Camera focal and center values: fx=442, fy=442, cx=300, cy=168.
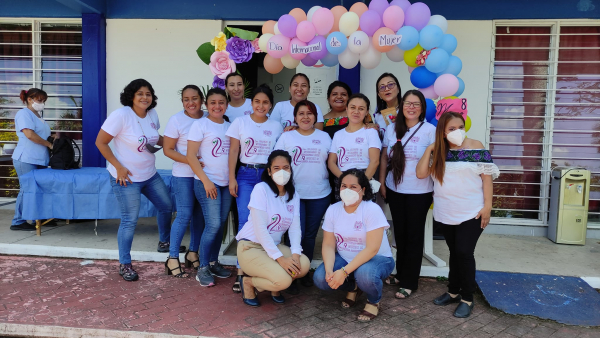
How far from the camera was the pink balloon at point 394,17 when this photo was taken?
4016mm

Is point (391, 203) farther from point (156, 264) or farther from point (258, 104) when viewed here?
point (156, 264)

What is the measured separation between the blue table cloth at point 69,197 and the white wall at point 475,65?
3.90 metres

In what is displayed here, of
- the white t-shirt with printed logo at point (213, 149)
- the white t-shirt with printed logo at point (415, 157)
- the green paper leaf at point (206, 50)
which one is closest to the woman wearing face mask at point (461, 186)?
the white t-shirt with printed logo at point (415, 157)

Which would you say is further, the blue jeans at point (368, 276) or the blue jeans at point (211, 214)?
the blue jeans at point (211, 214)

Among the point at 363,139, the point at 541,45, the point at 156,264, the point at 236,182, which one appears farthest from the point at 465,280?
the point at 541,45

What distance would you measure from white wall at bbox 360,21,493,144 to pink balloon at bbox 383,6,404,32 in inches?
76.1

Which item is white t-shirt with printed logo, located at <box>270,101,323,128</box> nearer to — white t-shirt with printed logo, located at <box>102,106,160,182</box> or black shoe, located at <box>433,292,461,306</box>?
white t-shirt with printed logo, located at <box>102,106,160,182</box>

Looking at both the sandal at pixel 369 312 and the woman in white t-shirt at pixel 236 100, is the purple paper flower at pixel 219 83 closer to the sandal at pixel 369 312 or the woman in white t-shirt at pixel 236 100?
the woman in white t-shirt at pixel 236 100

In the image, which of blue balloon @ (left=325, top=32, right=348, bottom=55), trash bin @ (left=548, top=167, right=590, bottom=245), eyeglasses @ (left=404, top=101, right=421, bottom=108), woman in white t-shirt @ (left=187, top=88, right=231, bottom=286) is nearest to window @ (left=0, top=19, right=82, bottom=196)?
woman in white t-shirt @ (left=187, top=88, right=231, bottom=286)

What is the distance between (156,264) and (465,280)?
2.98 meters

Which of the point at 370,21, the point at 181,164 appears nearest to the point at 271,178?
the point at 181,164

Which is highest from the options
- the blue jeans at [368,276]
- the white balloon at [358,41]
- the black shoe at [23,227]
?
the white balloon at [358,41]

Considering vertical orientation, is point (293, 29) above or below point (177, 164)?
above

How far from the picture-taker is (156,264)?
455 centimetres
